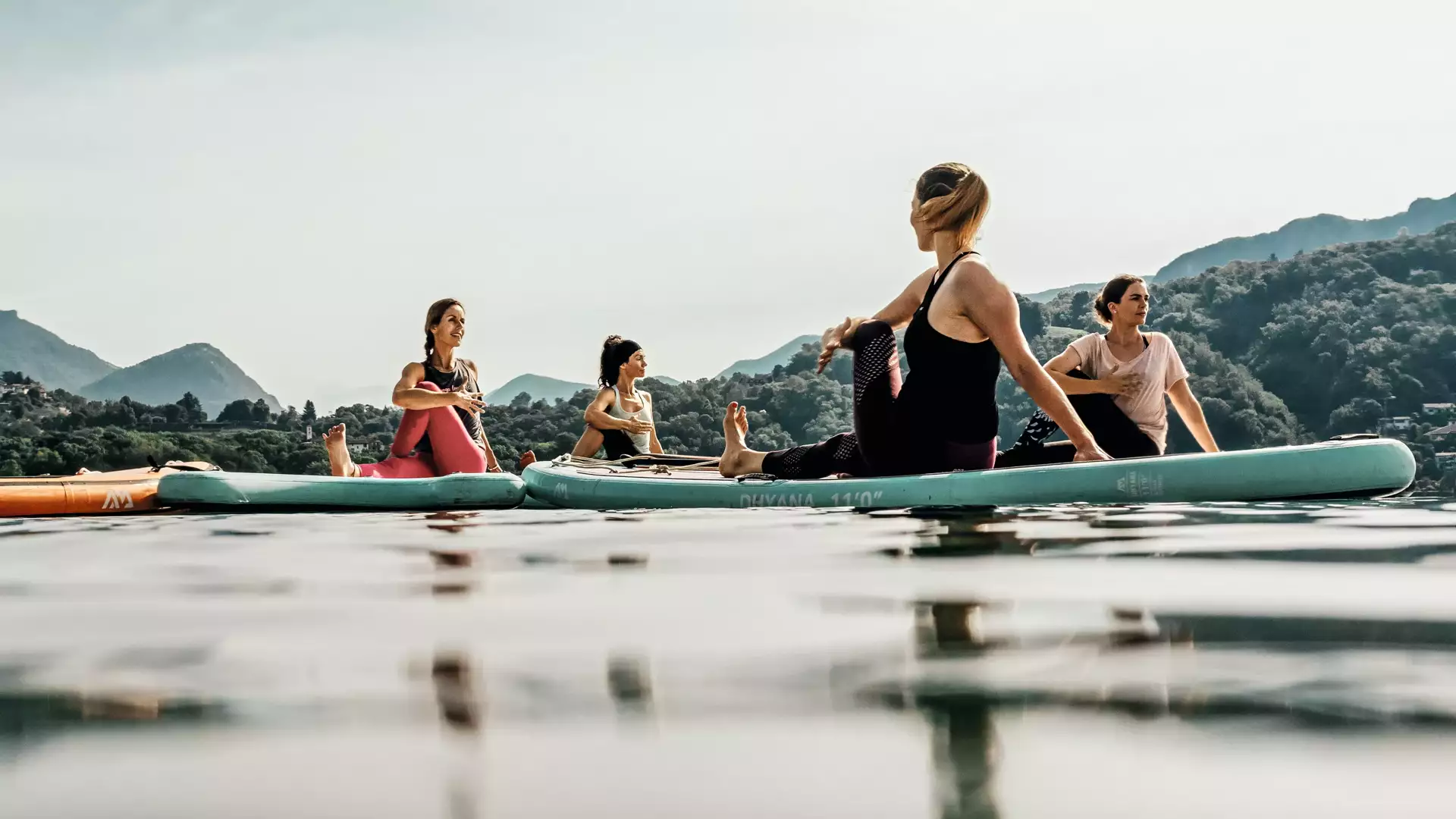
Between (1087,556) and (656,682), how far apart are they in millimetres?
1748

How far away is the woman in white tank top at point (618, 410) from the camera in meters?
8.86

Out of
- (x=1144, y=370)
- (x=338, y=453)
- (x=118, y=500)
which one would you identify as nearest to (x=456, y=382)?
(x=338, y=453)

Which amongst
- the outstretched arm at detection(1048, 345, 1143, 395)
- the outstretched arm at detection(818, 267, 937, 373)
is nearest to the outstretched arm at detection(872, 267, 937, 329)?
the outstretched arm at detection(818, 267, 937, 373)

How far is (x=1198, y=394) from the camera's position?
60.1 metres

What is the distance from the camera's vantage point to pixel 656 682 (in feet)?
5.17

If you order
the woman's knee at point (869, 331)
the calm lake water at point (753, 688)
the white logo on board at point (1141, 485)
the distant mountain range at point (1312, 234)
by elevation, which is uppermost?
the distant mountain range at point (1312, 234)

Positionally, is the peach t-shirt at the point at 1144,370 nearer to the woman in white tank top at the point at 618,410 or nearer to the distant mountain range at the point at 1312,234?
the woman in white tank top at the point at 618,410

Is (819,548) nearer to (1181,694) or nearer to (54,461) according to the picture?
(1181,694)

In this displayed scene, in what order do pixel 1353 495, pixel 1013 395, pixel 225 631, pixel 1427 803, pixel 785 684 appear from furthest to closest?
pixel 1013 395 → pixel 1353 495 → pixel 225 631 → pixel 785 684 → pixel 1427 803

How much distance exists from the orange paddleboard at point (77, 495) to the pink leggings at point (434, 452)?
1089 mm

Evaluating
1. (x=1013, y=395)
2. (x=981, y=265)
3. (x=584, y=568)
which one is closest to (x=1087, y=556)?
(x=584, y=568)

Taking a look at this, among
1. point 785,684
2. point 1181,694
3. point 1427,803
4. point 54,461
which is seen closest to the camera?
point 1427,803

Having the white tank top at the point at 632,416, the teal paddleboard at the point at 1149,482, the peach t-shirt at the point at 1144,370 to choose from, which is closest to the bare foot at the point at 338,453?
the white tank top at the point at 632,416

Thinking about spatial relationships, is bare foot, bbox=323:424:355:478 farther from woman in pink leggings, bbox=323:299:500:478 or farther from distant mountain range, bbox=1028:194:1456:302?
distant mountain range, bbox=1028:194:1456:302
